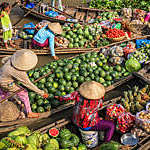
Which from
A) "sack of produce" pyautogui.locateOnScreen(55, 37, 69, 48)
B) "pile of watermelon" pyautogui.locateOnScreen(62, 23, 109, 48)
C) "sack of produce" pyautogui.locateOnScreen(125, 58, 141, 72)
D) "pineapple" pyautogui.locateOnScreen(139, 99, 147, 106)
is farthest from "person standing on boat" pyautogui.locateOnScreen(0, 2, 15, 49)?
"pineapple" pyautogui.locateOnScreen(139, 99, 147, 106)

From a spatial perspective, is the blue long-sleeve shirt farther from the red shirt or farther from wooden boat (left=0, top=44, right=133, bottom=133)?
the red shirt

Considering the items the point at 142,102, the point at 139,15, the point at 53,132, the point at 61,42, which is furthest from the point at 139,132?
the point at 139,15

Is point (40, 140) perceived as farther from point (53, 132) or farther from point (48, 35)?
point (48, 35)

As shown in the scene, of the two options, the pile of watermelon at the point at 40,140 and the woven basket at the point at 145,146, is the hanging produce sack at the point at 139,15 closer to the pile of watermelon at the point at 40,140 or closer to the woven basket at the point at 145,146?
the woven basket at the point at 145,146

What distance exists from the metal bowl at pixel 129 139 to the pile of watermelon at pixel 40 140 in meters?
0.95

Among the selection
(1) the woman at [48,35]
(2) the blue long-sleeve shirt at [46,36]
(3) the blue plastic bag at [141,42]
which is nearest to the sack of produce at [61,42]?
(1) the woman at [48,35]

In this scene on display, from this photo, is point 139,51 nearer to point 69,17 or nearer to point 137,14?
point 137,14

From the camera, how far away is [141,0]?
1217 cm

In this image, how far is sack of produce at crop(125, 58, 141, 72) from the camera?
7.05 meters

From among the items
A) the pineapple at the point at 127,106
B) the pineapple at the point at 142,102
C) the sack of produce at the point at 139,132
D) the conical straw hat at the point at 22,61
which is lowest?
the sack of produce at the point at 139,132

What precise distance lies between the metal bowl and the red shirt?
0.84m

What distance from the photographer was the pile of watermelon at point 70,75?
583cm

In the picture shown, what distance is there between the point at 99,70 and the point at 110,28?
9.90ft

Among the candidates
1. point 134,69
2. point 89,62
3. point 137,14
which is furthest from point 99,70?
point 137,14
